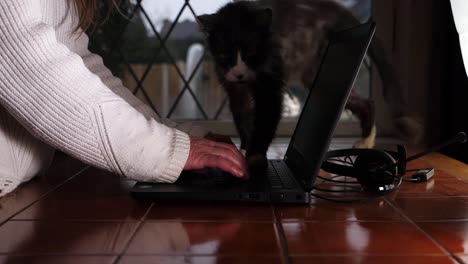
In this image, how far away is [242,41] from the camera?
1.63 metres

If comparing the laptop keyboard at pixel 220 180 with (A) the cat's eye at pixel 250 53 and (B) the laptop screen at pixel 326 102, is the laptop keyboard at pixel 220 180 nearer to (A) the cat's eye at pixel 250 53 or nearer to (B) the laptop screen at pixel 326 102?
(B) the laptop screen at pixel 326 102

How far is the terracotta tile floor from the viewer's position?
26.9 inches

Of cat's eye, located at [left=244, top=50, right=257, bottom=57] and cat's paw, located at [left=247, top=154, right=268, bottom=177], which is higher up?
cat's eye, located at [left=244, top=50, right=257, bottom=57]

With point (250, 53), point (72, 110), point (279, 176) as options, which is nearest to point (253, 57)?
point (250, 53)

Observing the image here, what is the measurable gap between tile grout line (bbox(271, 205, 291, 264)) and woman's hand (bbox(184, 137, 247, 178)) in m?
0.10

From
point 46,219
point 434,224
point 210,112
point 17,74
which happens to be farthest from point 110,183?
point 210,112

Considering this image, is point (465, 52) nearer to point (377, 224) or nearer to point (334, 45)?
point (334, 45)

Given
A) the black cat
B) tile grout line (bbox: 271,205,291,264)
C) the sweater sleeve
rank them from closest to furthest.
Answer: tile grout line (bbox: 271,205,291,264)
the sweater sleeve
the black cat

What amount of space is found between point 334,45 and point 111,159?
58 cm

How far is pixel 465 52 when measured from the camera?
125 centimetres

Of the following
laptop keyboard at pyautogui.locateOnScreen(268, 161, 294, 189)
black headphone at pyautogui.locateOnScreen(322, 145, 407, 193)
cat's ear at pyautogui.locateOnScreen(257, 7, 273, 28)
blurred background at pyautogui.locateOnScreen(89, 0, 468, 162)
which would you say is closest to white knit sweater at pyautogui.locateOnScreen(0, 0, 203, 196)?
laptop keyboard at pyautogui.locateOnScreen(268, 161, 294, 189)

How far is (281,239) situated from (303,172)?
24cm

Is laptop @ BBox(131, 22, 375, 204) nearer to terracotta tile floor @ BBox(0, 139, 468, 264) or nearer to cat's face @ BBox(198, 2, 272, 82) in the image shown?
terracotta tile floor @ BBox(0, 139, 468, 264)

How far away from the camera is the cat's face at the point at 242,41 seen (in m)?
1.63
